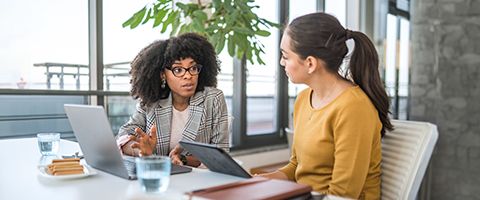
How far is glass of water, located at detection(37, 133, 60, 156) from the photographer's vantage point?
1500mm

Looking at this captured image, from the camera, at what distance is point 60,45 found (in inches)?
109

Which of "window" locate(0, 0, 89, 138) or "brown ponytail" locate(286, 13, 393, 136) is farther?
"window" locate(0, 0, 89, 138)

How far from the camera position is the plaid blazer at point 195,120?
1633mm

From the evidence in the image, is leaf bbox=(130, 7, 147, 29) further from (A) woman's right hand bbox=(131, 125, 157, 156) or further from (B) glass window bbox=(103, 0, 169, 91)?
(A) woman's right hand bbox=(131, 125, 157, 156)

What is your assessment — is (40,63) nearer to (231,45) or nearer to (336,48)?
(231,45)

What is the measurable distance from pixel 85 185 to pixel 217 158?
336 mm

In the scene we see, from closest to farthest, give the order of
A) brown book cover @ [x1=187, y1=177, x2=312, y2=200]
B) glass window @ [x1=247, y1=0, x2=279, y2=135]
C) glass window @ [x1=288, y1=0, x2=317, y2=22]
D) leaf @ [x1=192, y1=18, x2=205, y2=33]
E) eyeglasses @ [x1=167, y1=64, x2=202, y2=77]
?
brown book cover @ [x1=187, y1=177, x2=312, y2=200], eyeglasses @ [x1=167, y1=64, x2=202, y2=77], leaf @ [x1=192, y1=18, x2=205, y2=33], glass window @ [x1=247, y1=0, x2=279, y2=135], glass window @ [x1=288, y1=0, x2=317, y2=22]

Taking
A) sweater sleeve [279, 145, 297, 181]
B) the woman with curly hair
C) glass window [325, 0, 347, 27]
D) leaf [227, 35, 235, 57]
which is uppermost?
glass window [325, 0, 347, 27]

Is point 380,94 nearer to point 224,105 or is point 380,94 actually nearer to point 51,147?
point 224,105

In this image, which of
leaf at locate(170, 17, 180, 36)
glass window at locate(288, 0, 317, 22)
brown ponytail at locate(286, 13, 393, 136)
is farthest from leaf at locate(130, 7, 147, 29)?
glass window at locate(288, 0, 317, 22)

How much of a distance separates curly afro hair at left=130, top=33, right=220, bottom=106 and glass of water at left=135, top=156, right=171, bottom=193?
2.42 feet

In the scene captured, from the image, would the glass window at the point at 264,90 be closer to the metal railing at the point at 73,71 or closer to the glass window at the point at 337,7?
the glass window at the point at 337,7

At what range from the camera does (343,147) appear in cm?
118

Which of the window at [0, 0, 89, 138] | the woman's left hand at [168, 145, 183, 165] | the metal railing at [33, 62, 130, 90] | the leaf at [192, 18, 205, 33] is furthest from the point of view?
the metal railing at [33, 62, 130, 90]
